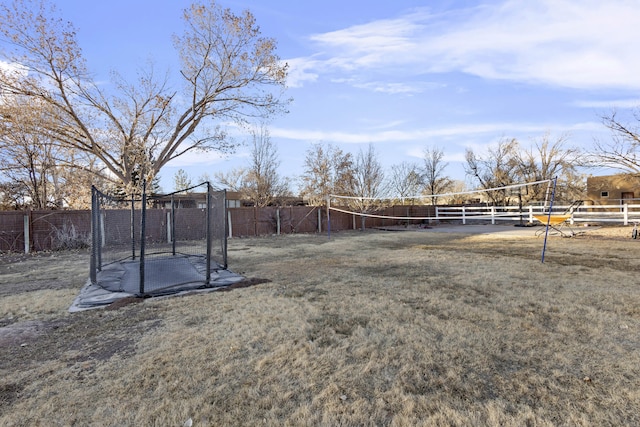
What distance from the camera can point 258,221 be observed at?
15922mm

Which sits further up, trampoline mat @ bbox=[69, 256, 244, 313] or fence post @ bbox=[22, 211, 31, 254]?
fence post @ bbox=[22, 211, 31, 254]

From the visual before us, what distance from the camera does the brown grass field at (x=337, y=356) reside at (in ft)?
6.37

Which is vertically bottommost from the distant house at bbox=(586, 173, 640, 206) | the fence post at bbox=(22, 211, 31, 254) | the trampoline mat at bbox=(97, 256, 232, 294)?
the trampoline mat at bbox=(97, 256, 232, 294)

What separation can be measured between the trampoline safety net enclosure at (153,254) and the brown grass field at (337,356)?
2.21 ft

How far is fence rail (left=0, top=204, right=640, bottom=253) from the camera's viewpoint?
10719 mm

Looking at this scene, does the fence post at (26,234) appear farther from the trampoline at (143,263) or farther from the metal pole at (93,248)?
the metal pole at (93,248)

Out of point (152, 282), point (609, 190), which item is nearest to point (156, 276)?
point (152, 282)

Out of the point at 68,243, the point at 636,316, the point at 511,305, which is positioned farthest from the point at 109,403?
the point at 68,243

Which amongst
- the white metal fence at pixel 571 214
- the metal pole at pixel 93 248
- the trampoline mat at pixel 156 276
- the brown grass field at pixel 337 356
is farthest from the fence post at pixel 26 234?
the white metal fence at pixel 571 214

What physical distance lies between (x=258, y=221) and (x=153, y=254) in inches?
263

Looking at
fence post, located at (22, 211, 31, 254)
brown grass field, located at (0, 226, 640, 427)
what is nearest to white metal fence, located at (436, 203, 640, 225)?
brown grass field, located at (0, 226, 640, 427)

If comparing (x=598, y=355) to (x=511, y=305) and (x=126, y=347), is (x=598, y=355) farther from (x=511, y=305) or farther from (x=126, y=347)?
(x=126, y=347)

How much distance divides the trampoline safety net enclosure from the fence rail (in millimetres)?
1009

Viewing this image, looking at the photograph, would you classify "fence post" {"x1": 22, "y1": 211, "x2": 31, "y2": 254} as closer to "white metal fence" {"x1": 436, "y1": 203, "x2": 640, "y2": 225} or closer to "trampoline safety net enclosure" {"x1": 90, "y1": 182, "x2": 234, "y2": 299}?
"trampoline safety net enclosure" {"x1": 90, "y1": 182, "x2": 234, "y2": 299}
